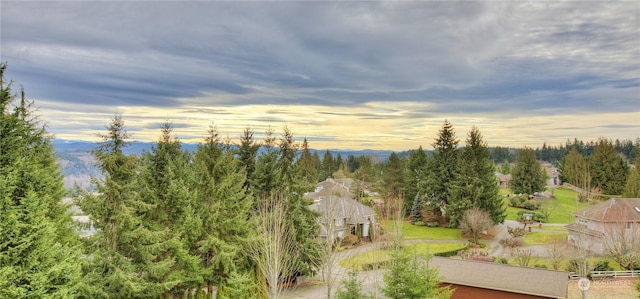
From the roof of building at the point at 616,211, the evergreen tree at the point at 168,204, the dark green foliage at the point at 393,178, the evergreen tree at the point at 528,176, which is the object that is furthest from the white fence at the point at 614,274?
the evergreen tree at the point at 528,176

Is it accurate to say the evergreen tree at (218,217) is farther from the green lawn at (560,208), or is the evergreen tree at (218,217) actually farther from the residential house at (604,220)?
the green lawn at (560,208)

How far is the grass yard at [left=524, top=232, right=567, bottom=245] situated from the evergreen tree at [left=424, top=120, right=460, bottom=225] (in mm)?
9159

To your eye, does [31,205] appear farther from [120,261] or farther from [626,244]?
[626,244]

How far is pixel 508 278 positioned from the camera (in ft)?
75.3

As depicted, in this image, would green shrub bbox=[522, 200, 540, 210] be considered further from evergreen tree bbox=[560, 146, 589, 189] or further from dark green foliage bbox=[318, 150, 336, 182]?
dark green foliage bbox=[318, 150, 336, 182]

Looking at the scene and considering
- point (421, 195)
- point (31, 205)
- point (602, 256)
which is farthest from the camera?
point (421, 195)

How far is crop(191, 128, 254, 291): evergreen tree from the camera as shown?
21859mm

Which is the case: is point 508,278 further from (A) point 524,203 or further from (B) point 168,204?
(A) point 524,203

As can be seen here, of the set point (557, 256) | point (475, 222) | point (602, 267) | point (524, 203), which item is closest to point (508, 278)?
point (557, 256)

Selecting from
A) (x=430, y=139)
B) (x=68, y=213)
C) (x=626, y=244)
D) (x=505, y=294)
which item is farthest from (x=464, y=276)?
(x=430, y=139)

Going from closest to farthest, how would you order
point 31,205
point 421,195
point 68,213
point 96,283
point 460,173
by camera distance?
point 31,205 → point 96,283 → point 68,213 → point 460,173 → point 421,195

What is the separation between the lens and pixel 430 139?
5222cm

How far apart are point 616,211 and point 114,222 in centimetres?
4080

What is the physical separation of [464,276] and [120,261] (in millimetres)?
18659
